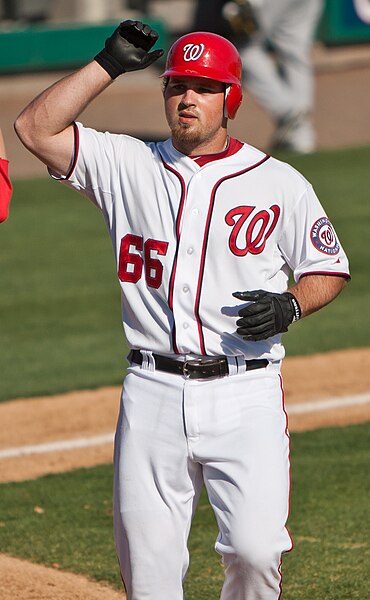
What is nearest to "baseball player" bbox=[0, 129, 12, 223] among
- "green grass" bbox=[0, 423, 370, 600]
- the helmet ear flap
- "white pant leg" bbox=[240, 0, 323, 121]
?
the helmet ear flap

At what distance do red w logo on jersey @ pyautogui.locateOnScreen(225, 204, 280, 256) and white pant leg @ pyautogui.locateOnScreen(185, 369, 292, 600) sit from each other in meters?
0.43

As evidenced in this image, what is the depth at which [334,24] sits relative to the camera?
1958 centimetres

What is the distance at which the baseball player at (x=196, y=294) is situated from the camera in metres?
4.19

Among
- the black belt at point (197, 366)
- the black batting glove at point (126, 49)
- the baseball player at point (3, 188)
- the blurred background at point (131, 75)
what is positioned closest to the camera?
the baseball player at point (3, 188)

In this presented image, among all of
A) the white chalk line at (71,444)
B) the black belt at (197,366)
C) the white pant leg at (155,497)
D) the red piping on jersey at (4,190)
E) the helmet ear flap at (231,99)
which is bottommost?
the white chalk line at (71,444)

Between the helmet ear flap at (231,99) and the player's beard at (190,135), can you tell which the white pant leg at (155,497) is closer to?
the player's beard at (190,135)

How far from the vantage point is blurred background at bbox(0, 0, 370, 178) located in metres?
17.6

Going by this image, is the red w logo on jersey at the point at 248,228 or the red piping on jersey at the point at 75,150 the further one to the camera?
the red piping on jersey at the point at 75,150

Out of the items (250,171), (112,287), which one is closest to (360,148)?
(112,287)

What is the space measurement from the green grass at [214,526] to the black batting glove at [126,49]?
7.17 ft

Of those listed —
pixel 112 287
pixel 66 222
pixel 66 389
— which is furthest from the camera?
pixel 66 222

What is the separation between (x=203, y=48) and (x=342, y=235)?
862cm

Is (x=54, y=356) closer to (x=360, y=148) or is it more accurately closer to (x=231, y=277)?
(x=231, y=277)

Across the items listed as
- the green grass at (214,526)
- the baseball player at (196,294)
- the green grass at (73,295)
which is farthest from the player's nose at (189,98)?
the green grass at (73,295)
